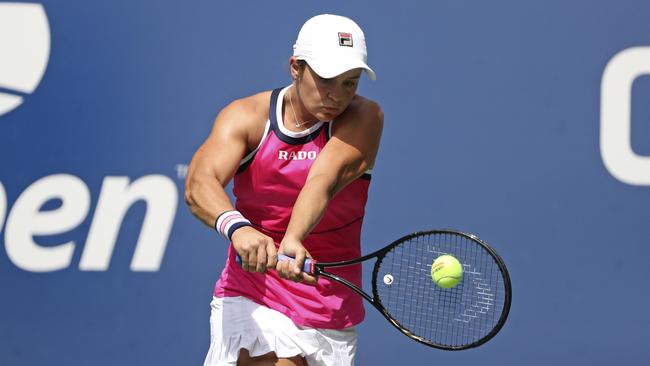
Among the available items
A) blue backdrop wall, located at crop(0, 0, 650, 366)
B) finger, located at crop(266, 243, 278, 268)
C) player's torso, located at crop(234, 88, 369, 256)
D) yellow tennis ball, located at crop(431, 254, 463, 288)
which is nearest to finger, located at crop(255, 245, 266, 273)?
finger, located at crop(266, 243, 278, 268)

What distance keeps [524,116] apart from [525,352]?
1.04 metres

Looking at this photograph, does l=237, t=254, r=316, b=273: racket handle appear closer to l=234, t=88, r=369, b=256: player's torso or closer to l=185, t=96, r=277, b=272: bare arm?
l=185, t=96, r=277, b=272: bare arm

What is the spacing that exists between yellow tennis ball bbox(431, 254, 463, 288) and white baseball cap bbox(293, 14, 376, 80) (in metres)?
0.65

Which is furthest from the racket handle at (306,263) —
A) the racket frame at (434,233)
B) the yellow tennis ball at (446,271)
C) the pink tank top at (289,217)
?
the yellow tennis ball at (446,271)

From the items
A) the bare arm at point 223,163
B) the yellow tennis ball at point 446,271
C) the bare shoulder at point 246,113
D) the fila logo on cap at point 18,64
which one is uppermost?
the fila logo on cap at point 18,64

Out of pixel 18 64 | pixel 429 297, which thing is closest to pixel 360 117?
pixel 429 297

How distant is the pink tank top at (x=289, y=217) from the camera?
10.4 feet

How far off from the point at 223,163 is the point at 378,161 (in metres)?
1.77

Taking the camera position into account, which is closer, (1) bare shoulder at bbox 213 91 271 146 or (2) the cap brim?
(2) the cap brim

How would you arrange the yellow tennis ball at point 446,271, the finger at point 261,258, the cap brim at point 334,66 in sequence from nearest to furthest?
the finger at point 261,258, the cap brim at point 334,66, the yellow tennis ball at point 446,271

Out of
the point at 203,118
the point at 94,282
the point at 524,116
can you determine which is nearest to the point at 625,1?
the point at 524,116

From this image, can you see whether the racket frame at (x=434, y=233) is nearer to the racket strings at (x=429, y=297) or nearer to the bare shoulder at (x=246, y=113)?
the racket strings at (x=429, y=297)

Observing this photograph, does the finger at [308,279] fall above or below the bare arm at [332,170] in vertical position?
below

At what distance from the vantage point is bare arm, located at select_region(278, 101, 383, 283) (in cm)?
290
